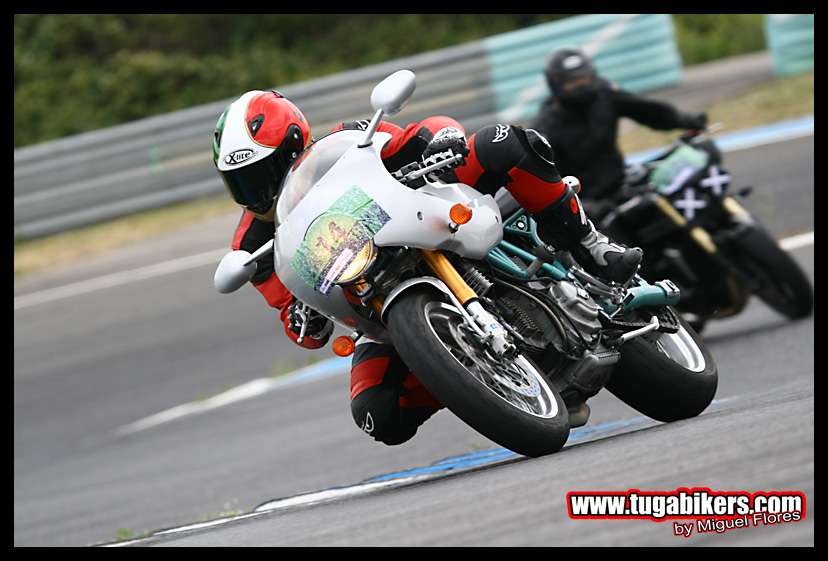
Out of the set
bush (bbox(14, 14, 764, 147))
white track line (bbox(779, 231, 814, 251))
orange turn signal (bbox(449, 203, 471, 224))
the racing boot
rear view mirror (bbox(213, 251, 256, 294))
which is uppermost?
orange turn signal (bbox(449, 203, 471, 224))

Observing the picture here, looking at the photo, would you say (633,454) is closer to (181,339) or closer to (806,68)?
(181,339)

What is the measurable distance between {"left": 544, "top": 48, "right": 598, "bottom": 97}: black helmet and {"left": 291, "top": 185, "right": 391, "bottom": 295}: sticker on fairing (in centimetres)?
406

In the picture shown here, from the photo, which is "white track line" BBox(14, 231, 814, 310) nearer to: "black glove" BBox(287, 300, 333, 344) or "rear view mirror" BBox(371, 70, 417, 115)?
"black glove" BBox(287, 300, 333, 344)

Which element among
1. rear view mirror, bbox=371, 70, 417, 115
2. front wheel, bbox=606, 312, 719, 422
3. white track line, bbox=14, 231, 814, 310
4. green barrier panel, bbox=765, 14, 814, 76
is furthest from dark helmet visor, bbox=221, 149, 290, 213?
green barrier panel, bbox=765, 14, 814, 76

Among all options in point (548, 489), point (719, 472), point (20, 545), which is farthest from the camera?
point (20, 545)

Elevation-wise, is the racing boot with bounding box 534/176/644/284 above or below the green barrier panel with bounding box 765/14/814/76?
above

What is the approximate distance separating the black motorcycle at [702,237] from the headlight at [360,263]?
384 cm

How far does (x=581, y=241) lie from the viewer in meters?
5.70

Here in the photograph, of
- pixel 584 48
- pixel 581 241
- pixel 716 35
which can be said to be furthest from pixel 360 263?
pixel 716 35

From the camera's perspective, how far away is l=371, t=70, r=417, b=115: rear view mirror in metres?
4.99
